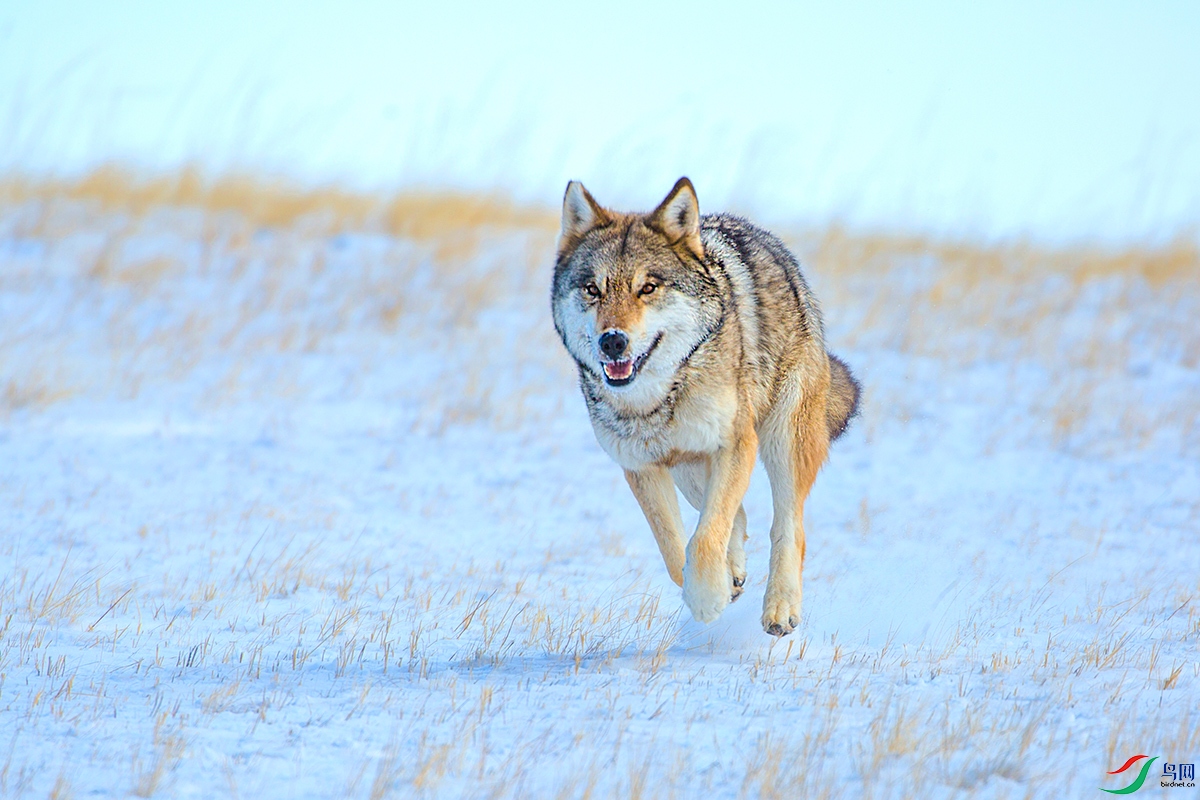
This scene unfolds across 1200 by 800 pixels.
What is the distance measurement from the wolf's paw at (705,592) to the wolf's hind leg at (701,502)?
458 mm

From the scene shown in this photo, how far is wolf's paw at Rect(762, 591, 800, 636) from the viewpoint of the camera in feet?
14.0

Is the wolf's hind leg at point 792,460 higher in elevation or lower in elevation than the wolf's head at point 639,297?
lower

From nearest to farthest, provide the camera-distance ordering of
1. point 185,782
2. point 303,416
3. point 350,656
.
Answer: point 185,782 → point 350,656 → point 303,416

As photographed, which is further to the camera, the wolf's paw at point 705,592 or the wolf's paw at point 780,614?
the wolf's paw at point 780,614

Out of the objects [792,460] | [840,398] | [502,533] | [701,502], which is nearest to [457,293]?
[502,533]

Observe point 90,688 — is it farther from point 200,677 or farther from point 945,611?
point 945,611

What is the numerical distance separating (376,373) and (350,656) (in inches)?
263

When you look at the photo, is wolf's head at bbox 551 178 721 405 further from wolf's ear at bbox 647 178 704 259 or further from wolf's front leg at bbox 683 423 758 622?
wolf's front leg at bbox 683 423 758 622

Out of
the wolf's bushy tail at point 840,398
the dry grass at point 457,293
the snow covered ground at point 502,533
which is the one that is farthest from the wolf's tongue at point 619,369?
the dry grass at point 457,293

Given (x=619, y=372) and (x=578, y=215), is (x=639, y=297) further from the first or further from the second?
(x=578, y=215)

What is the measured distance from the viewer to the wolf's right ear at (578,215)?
4.70m

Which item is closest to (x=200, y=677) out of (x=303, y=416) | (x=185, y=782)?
(x=185, y=782)

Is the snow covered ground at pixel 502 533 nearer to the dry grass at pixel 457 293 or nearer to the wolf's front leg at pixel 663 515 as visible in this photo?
the dry grass at pixel 457 293

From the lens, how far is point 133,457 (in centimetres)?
817
